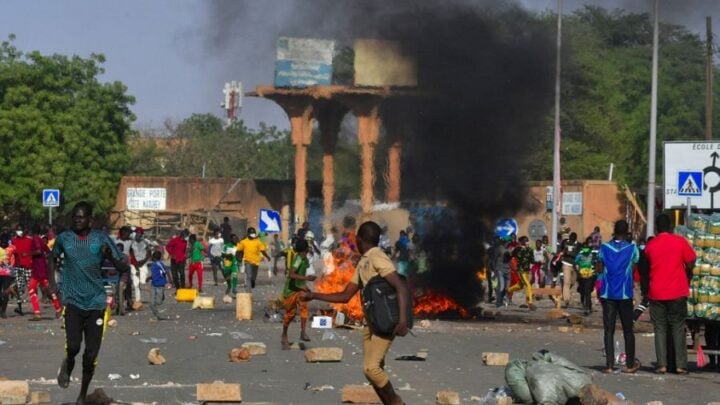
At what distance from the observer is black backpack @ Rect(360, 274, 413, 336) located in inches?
388

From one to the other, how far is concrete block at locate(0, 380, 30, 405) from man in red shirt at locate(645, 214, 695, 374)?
22.5ft

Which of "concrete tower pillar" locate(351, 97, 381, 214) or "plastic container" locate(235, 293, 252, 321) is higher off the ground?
"concrete tower pillar" locate(351, 97, 381, 214)

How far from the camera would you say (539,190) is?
156 ft

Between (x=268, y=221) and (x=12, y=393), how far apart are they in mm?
27435

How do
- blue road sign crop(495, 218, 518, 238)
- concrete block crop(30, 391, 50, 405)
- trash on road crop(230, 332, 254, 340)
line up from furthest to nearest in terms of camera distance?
blue road sign crop(495, 218, 518, 238)
trash on road crop(230, 332, 254, 340)
concrete block crop(30, 391, 50, 405)

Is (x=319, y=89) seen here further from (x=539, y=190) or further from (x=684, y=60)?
(x=684, y=60)

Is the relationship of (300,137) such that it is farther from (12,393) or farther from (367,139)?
(12,393)

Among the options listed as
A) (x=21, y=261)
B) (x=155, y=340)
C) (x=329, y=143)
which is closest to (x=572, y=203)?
(x=329, y=143)

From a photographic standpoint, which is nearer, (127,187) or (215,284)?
(215,284)

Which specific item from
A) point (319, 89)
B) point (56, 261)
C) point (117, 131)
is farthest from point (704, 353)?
point (117, 131)

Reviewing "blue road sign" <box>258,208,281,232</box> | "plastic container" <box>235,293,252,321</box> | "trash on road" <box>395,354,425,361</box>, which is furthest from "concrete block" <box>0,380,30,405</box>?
"blue road sign" <box>258,208,281,232</box>

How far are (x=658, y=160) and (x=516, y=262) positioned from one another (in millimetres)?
28004

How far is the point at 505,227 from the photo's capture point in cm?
2831

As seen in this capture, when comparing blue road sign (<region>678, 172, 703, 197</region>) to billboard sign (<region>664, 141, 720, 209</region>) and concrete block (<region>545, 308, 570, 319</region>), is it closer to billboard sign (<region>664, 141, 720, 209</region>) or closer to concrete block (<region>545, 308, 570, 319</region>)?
billboard sign (<region>664, 141, 720, 209</region>)
